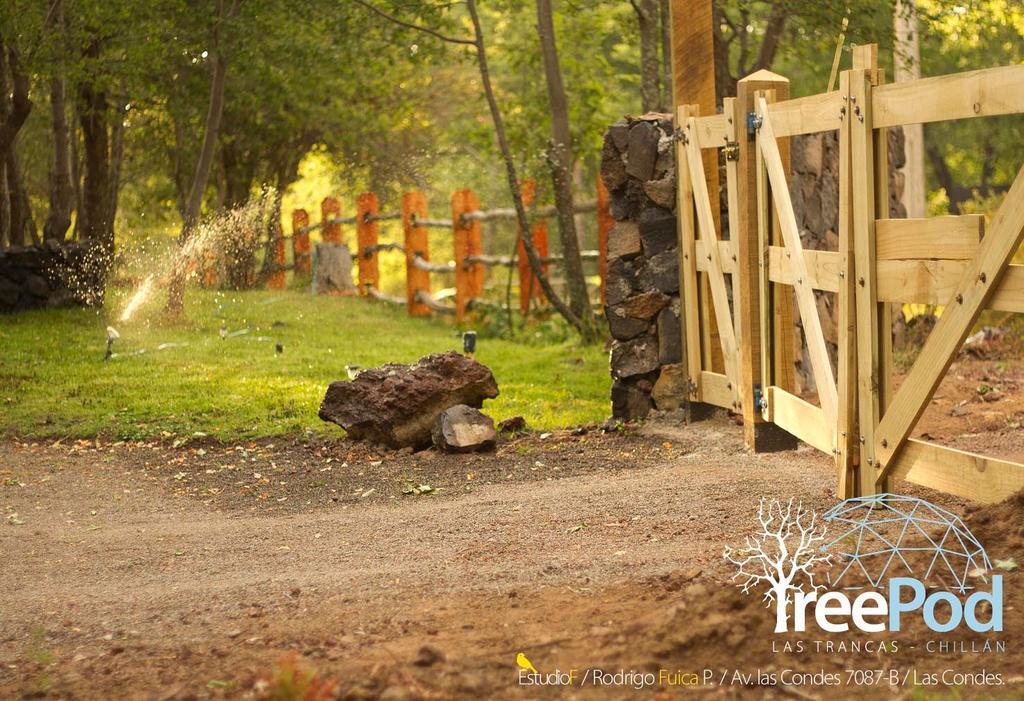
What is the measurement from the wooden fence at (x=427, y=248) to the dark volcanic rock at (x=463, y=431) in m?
4.53

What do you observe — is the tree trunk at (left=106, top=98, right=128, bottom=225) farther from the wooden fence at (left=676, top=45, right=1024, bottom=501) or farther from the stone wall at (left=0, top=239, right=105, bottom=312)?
the wooden fence at (left=676, top=45, right=1024, bottom=501)

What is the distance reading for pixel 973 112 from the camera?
430 centimetres

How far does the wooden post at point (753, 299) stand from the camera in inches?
247

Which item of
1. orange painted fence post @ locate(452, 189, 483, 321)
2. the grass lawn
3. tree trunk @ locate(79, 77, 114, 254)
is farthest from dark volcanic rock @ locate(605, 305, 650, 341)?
tree trunk @ locate(79, 77, 114, 254)

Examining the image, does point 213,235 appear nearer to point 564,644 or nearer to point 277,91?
point 277,91

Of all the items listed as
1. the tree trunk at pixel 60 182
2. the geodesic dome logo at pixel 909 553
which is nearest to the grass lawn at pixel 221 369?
the tree trunk at pixel 60 182

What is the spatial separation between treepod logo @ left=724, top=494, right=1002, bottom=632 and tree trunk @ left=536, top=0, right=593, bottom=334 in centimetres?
773

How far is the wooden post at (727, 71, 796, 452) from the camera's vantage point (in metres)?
6.27

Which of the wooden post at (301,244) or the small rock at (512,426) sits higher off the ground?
the wooden post at (301,244)

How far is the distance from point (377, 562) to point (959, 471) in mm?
2197

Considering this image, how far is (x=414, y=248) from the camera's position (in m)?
17.6

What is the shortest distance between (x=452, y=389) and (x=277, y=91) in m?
11.9

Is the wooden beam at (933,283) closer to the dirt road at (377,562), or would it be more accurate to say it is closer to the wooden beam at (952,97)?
the wooden beam at (952,97)

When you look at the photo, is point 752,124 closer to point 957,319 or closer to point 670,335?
point 670,335
